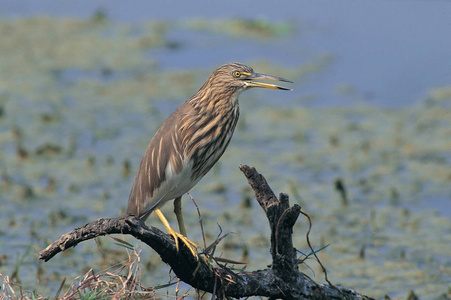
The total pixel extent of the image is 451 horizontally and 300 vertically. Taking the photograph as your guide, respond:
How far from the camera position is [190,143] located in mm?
4422

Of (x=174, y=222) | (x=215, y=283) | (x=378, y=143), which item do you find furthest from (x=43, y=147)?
(x=215, y=283)

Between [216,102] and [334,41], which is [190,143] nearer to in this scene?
[216,102]

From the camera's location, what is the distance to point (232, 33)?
1098 cm

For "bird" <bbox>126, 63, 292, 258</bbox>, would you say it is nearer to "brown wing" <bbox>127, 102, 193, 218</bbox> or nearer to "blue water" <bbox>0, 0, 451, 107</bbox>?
"brown wing" <bbox>127, 102, 193, 218</bbox>

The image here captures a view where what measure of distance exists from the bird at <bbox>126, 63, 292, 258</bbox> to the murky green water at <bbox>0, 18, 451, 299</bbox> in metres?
0.92

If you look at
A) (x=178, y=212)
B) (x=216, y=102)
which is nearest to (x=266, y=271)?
(x=178, y=212)

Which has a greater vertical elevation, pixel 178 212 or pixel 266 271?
pixel 178 212

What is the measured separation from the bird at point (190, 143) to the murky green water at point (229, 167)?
917 millimetres

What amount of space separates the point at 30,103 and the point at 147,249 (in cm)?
316

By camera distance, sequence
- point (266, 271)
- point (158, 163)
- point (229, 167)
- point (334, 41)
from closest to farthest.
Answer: point (266, 271) → point (158, 163) → point (229, 167) → point (334, 41)

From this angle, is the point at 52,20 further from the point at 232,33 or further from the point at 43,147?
the point at 43,147

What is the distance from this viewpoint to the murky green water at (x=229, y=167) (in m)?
5.84

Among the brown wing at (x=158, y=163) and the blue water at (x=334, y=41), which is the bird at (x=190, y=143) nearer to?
the brown wing at (x=158, y=163)

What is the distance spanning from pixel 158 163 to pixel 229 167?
9.55 feet
